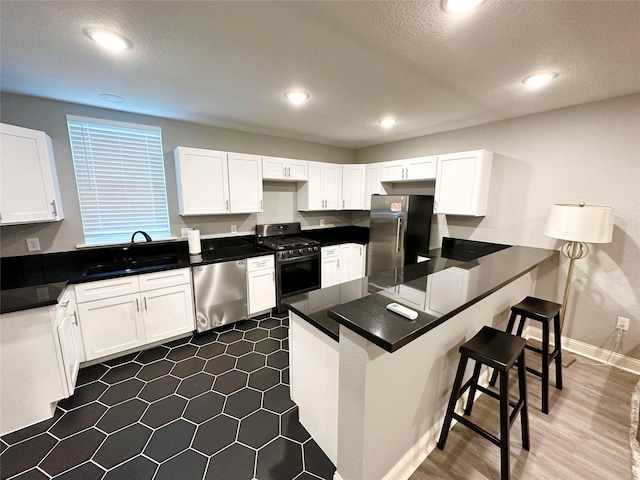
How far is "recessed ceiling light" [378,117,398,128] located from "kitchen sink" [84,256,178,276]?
2.87m

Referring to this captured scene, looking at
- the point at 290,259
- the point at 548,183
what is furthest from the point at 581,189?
the point at 290,259

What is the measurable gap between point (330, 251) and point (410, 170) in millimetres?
1635

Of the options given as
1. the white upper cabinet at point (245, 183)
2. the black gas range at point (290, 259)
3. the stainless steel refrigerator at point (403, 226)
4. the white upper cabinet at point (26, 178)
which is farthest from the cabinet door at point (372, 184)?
the white upper cabinet at point (26, 178)

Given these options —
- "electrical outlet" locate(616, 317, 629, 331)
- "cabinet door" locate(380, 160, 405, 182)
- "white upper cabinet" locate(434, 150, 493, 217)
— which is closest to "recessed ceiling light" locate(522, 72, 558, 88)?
"white upper cabinet" locate(434, 150, 493, 217)

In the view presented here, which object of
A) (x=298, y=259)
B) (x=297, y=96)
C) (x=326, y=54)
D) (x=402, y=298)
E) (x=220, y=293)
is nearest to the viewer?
(x=402, y=298)

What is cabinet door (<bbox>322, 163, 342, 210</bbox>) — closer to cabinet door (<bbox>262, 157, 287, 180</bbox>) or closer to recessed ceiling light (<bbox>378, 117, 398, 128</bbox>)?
cabinet door (<bbox>262, 157, 287, 180</bbox>)

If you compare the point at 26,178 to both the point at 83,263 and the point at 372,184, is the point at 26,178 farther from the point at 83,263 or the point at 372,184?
the point at 372,184

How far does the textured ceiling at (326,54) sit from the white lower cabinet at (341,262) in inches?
81.5

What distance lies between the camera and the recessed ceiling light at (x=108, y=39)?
139cm

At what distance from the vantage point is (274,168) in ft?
11.8

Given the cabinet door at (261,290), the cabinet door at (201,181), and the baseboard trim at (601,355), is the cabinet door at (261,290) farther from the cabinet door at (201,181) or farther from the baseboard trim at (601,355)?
the baseboard trim at (601,355)

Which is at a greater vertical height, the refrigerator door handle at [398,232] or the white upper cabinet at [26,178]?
the white upper cabinet at [26,178]

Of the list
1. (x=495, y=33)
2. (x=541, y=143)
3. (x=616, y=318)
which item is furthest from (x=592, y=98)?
(x=616, y=318)

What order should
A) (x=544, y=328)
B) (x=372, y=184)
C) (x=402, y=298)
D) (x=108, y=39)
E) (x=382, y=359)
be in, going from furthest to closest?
(x=372, y=184) < (x=544, y=328) < (x=108, y=39) < (x=402, y=298) < (x=382, y=359)
